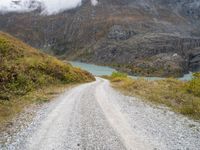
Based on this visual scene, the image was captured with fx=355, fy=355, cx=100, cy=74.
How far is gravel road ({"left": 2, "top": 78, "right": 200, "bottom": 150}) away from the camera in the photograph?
16109mm

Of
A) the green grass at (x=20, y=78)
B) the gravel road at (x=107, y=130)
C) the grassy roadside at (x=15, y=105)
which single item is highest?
the green grass at (x=20, y=78)

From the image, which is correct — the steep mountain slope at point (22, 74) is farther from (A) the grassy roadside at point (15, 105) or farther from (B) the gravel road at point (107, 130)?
(B) the gravel road at point (107, 130)

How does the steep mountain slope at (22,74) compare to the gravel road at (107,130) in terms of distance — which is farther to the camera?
the steep mountain slope at (22,74)

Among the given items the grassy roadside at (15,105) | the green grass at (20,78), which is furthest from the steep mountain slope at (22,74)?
the grassy roadside at (15,105)

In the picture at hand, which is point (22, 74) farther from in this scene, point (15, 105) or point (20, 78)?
point (15, 105)

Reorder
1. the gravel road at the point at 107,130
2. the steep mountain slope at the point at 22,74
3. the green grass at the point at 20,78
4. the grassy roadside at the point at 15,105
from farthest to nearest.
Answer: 1. the steep mountain slope at the point at 22,74
2. the green grass at the point at 20,78
3. the grassy roadside at the point at 15,105
4. the gravel road at the point at 107,130

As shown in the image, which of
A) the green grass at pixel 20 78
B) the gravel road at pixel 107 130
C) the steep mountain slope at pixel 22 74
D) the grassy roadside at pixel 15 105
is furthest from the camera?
the steep mountain slope at pixel 22 74

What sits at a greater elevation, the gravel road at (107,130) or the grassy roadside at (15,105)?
the grassy roadside at (15,105)

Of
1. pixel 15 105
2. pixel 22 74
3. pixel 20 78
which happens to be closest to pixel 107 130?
pixel 15 105

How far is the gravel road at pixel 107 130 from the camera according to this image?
16.1 m

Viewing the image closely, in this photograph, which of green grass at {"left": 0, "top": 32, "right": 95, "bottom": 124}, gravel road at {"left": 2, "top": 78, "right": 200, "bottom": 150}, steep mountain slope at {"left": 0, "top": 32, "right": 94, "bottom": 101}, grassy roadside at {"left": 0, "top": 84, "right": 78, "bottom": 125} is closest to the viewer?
gravel road at {"left": 2, "top": 78, "right": 200, "bottom": 150}

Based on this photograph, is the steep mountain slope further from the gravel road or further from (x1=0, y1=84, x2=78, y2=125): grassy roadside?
the gravel road

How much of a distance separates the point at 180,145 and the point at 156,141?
1120mm

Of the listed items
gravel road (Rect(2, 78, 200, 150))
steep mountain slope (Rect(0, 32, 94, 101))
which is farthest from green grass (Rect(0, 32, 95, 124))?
gravel road (Rect(2, 78, 200, 150))
